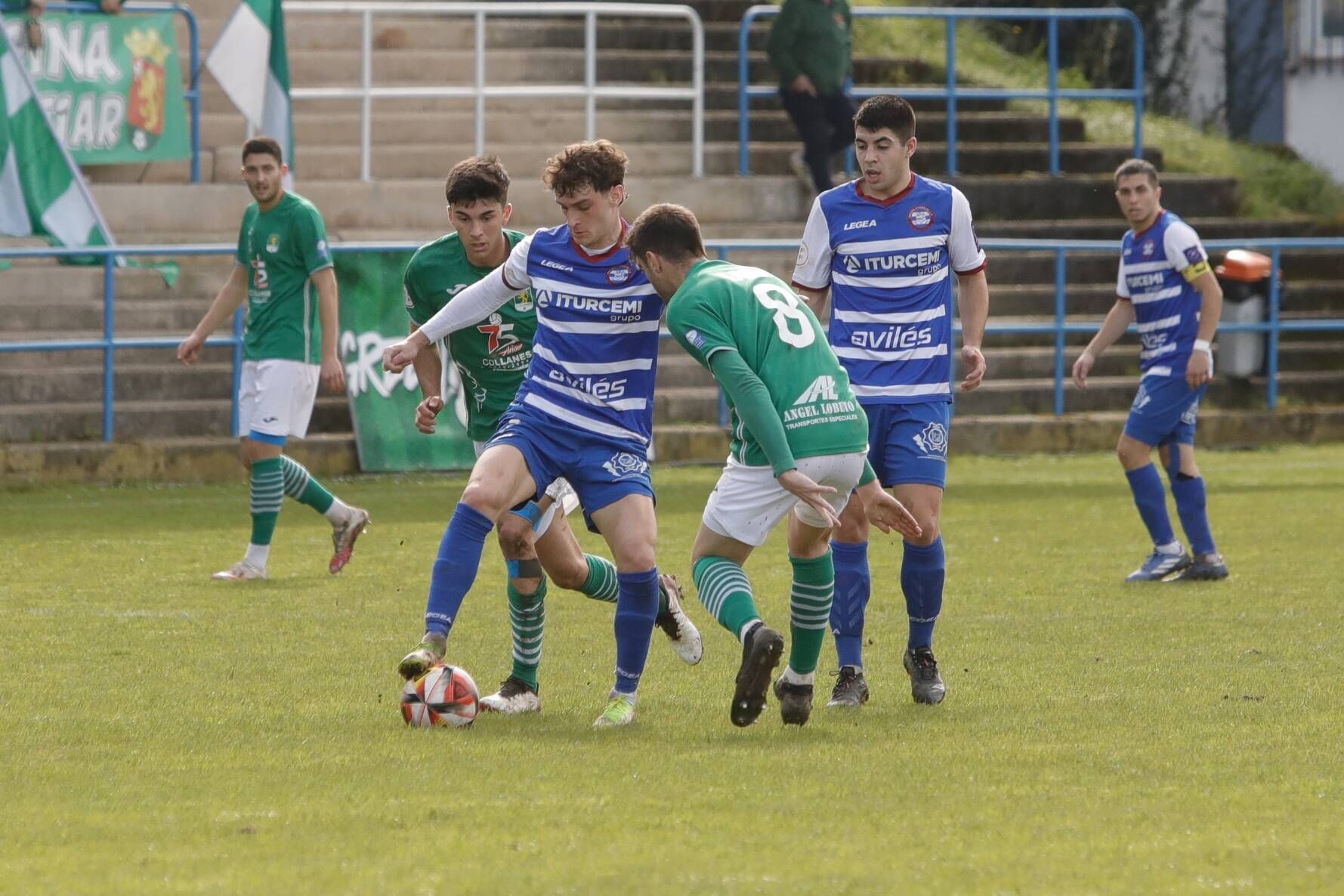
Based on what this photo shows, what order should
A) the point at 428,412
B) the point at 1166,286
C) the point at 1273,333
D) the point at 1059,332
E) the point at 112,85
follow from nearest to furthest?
the point at 428,412 → the point at 1166,286 → the point at 112,85 → the point at 1059,332 → the point at 1273,333

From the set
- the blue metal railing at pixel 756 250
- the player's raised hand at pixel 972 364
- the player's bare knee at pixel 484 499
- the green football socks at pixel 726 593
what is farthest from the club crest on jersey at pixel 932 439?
the blue metal railing at pixel 756 250

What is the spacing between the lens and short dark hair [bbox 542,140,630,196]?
626 cm

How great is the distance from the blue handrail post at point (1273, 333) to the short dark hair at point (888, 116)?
11066 millimetres

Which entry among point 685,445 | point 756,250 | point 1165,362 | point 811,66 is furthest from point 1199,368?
point 811,66

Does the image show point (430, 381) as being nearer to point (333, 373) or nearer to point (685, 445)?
point (333, 373)

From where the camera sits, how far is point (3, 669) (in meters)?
7.26

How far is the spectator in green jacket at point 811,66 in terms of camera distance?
17828 mm

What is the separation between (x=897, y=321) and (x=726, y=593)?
50.9 inches

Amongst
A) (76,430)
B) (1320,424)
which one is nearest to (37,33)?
(76,430)

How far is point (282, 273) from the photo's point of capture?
9.96 metres

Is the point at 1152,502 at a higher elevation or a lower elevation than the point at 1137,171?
lower

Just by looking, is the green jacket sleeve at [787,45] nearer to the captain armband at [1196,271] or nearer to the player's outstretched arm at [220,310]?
the captain armband at [1196,271]

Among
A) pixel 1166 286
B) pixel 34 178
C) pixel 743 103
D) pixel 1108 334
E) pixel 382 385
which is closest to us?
pixel 1166 286

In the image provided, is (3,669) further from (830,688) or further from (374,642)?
(830,688)
